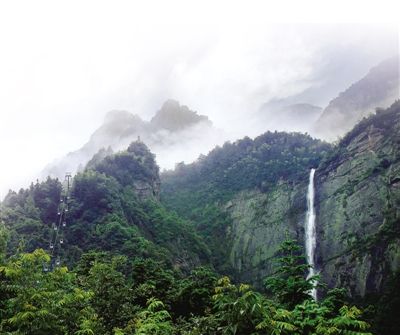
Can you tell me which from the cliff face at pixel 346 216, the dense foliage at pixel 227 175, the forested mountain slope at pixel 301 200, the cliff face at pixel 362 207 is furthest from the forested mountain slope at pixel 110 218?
the cliff face at pixel 362 207

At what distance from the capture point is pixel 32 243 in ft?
197

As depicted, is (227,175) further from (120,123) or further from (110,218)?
(120,123)

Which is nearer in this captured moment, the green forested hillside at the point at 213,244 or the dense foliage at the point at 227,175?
the green forested hillside at the point at 213,244

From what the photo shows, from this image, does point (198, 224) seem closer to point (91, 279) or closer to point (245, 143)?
point (245, 143)

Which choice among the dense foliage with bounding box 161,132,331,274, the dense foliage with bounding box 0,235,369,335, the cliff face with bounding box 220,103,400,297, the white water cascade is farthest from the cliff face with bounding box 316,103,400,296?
the dense foliage with bounding box 0,235,369,335

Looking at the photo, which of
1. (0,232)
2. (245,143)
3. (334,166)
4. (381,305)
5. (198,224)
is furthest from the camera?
(245,143)

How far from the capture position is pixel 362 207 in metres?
72.4

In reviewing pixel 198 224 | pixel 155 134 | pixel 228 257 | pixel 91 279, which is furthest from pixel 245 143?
pixel 91 279

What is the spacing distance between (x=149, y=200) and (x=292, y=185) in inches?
1209

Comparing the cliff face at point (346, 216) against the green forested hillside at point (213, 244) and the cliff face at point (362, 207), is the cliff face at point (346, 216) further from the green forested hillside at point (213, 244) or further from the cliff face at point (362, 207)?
the green forested hillside at point (213, 244)

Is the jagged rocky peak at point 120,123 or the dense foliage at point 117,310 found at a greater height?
the jagged rocky peak at point 120,123

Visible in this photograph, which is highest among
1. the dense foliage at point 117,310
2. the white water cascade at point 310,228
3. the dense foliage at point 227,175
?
the dense foliage at point 227,175

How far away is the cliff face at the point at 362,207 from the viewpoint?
62000mm

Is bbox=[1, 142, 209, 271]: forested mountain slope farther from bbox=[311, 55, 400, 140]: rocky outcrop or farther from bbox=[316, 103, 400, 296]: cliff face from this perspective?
bbox=[311, 55, 400, 140]: rocky outcrop
